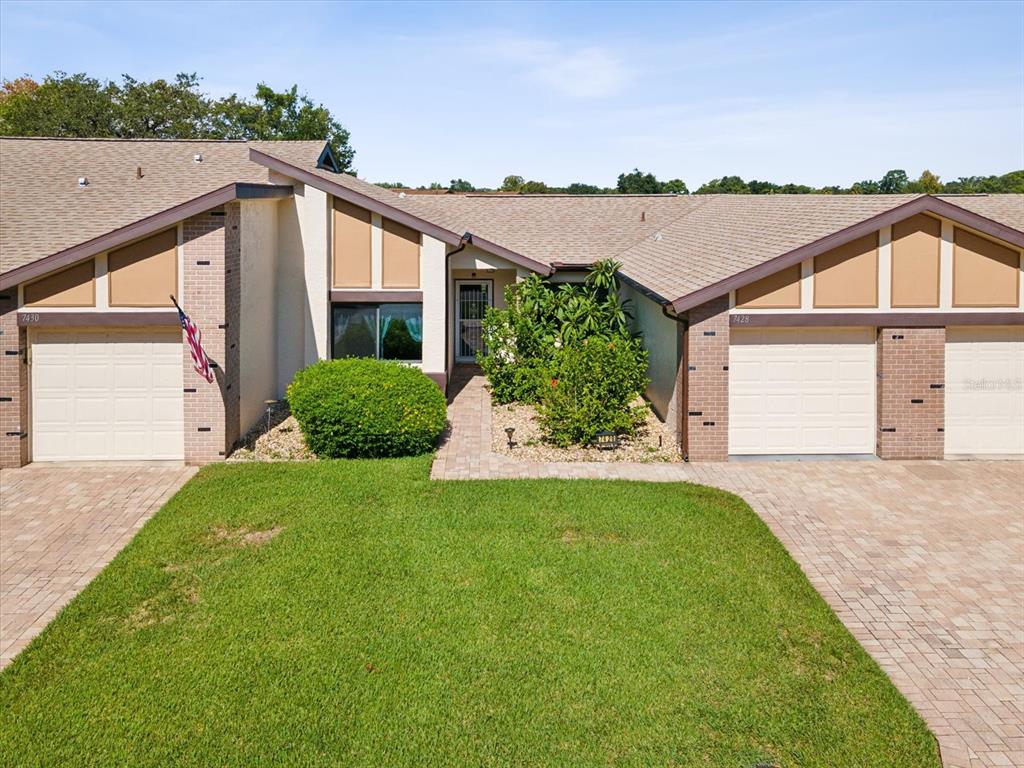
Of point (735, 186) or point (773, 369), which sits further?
point (735, 186)

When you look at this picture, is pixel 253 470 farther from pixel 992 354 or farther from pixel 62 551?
pixel 992 354

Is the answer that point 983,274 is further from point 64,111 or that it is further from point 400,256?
point 64,111

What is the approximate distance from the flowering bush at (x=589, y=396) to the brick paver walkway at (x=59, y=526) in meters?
6.18

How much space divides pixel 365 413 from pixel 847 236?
27.7 feet

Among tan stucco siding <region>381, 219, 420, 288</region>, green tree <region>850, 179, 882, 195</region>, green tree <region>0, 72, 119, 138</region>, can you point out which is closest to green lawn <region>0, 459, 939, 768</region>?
tan stucco siding <region>381, 219, 420, 288</region>

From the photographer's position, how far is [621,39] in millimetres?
22094

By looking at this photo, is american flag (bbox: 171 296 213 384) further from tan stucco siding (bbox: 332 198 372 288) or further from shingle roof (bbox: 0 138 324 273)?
tan stucco siding (bbox: 332 198 372 288)

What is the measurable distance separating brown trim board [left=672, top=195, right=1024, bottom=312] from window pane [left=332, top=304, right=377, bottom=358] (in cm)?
690

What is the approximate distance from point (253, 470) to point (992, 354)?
1266 cm

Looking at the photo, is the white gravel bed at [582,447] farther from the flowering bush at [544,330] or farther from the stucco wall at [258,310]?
the stucco wall at [258,310]

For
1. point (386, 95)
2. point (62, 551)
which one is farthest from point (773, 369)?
point (386, 95)

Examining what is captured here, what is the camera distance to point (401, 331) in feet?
61.3

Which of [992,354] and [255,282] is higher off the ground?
[255,282]

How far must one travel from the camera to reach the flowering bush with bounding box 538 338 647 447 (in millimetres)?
15742
